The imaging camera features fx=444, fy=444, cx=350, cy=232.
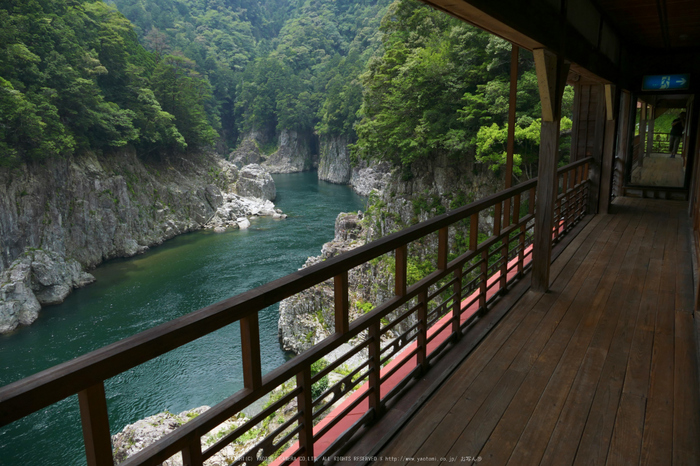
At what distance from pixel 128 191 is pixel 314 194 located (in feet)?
49.4

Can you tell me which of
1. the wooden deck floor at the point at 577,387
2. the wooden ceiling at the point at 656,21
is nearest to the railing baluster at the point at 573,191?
the wooden ceiling at the point at 656,21

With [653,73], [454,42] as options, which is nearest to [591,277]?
[653,73]

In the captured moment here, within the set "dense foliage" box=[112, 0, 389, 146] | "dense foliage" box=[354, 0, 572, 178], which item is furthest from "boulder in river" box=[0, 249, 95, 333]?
"dense foliage" box=[112, 0, 389, 146]

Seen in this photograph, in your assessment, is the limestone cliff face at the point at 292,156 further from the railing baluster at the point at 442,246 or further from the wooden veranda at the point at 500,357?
the railing baluster at the point at 442,246

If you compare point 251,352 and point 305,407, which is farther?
point 305,407

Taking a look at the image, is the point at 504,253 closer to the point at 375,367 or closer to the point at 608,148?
the point at 375,367

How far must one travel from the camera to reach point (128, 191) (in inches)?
948

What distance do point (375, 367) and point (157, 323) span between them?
13777mm

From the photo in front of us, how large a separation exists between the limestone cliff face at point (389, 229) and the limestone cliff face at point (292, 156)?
31.8m

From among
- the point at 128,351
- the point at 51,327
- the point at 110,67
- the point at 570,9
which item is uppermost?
the point at 110,67

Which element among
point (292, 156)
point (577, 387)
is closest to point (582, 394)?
point (577, 387)

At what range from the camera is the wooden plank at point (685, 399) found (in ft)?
6.21

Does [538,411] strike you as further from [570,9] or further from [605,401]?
[570,9]

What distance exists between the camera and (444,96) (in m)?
14.5
